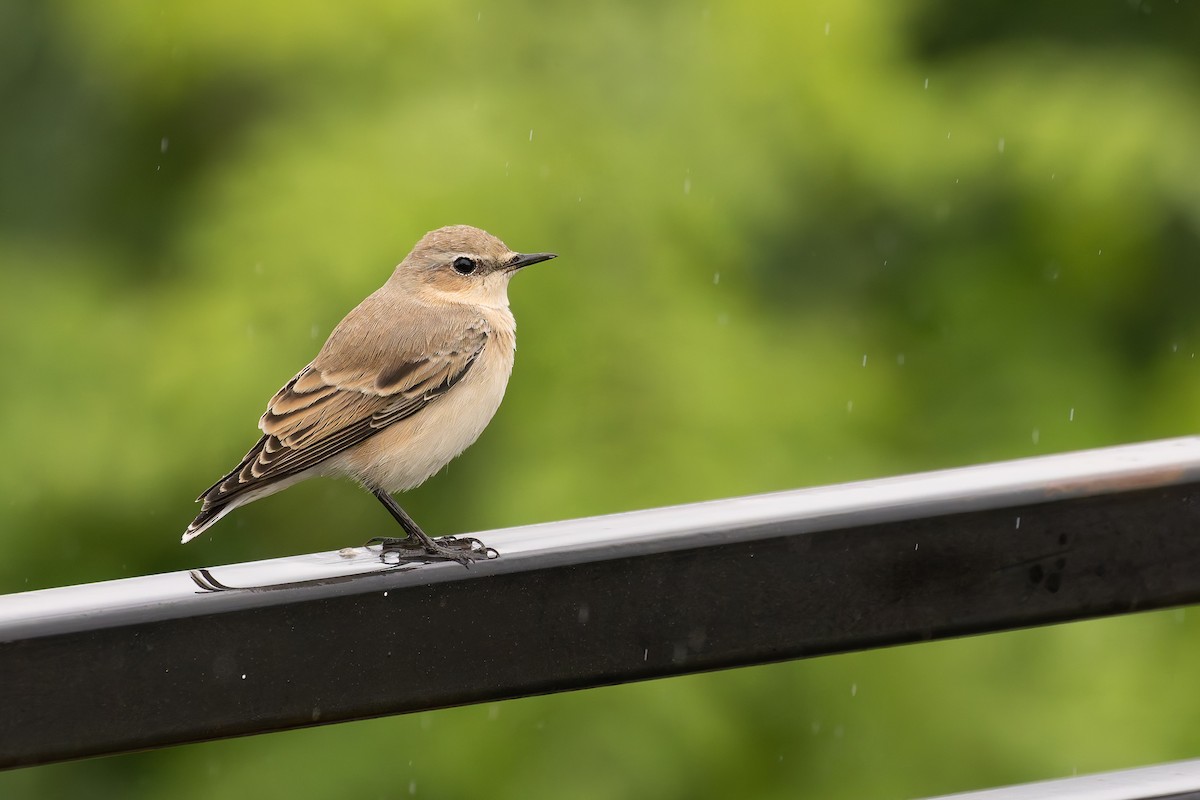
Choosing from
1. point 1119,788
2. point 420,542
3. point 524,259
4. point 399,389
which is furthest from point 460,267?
point 1119,788

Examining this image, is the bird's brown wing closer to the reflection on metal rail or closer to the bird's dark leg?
the bird's dark leg

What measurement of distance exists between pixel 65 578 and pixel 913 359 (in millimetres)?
2787

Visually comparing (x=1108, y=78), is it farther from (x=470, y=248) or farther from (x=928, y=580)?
(x=928, y=580)

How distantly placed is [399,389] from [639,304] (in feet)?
2.86

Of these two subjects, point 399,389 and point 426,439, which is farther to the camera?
point 399,389

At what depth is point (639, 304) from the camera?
4.57 meters

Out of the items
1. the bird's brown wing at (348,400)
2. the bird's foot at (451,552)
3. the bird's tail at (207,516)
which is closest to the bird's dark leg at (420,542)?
the bird's foot at (451,552)

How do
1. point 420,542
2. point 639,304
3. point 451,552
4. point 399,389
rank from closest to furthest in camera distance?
point 451,552 < point 420,542 < point 399,389 < point 639,304

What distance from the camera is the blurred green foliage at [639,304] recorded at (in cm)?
428

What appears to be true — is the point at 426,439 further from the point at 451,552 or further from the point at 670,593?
the point at 670,593

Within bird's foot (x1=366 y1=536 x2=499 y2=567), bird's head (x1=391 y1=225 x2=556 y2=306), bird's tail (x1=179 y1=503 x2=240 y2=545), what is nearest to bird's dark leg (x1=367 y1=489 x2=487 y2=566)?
bird's foot (x1=366 y1=536 x2=499 y2=567)

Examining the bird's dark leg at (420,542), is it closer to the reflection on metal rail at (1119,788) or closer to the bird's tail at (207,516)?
the bird's tail at (207,516)

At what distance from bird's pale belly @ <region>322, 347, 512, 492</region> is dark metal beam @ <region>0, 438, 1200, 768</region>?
1626mm

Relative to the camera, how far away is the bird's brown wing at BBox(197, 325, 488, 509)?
379cm
